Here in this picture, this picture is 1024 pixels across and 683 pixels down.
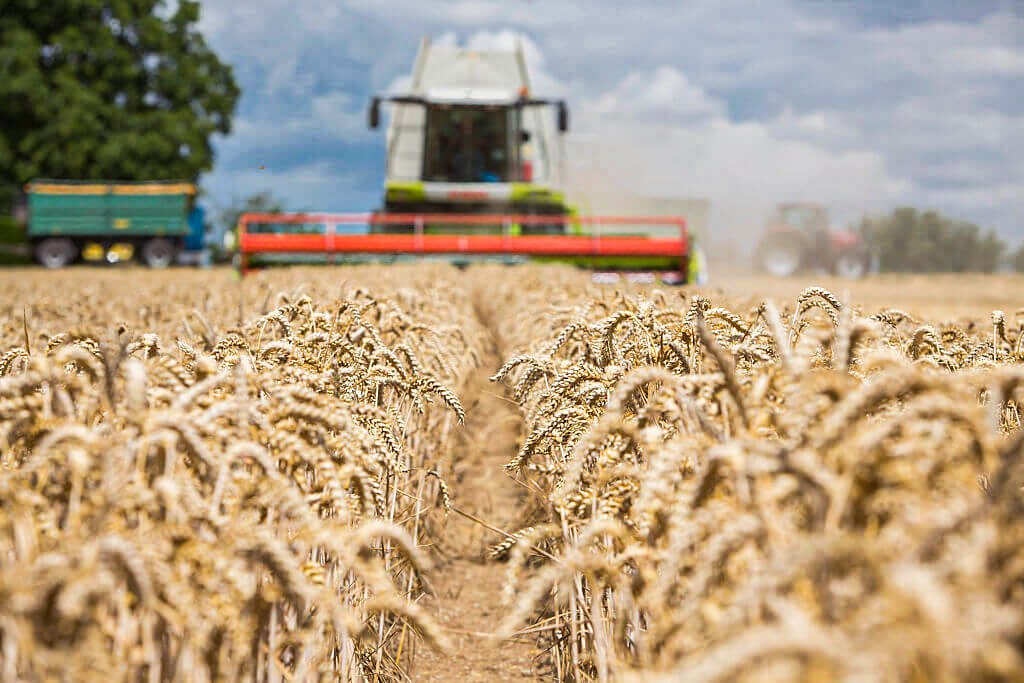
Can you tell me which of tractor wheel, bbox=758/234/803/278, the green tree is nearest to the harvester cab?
tractor wheel, bbox=758/234/803/278

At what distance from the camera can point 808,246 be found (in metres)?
33.5

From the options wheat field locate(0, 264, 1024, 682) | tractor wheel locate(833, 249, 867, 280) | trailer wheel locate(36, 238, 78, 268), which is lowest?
wheat field locate(0, 264, 1024, 682)

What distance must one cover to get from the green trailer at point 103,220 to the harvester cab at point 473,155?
43.4ft

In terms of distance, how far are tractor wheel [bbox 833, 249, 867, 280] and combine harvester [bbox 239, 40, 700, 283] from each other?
1815 centimetres

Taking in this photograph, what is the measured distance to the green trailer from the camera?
2864 centimetres

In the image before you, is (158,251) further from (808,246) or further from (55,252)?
(808,246)

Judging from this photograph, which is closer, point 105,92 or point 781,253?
point 781,253

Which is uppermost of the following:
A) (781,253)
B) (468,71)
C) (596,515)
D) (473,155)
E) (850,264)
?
(468,71)

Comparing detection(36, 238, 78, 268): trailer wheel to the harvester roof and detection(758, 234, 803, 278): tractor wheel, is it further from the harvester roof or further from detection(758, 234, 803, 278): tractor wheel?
detection(758, 234, 803, 278): tractor wheel

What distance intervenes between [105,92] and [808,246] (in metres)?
29.1

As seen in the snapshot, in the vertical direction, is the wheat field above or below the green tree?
below

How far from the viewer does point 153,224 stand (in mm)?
29000

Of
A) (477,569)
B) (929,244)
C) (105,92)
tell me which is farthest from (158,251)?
(929,244)

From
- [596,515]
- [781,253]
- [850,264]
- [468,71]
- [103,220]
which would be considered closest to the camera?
[596,515]
